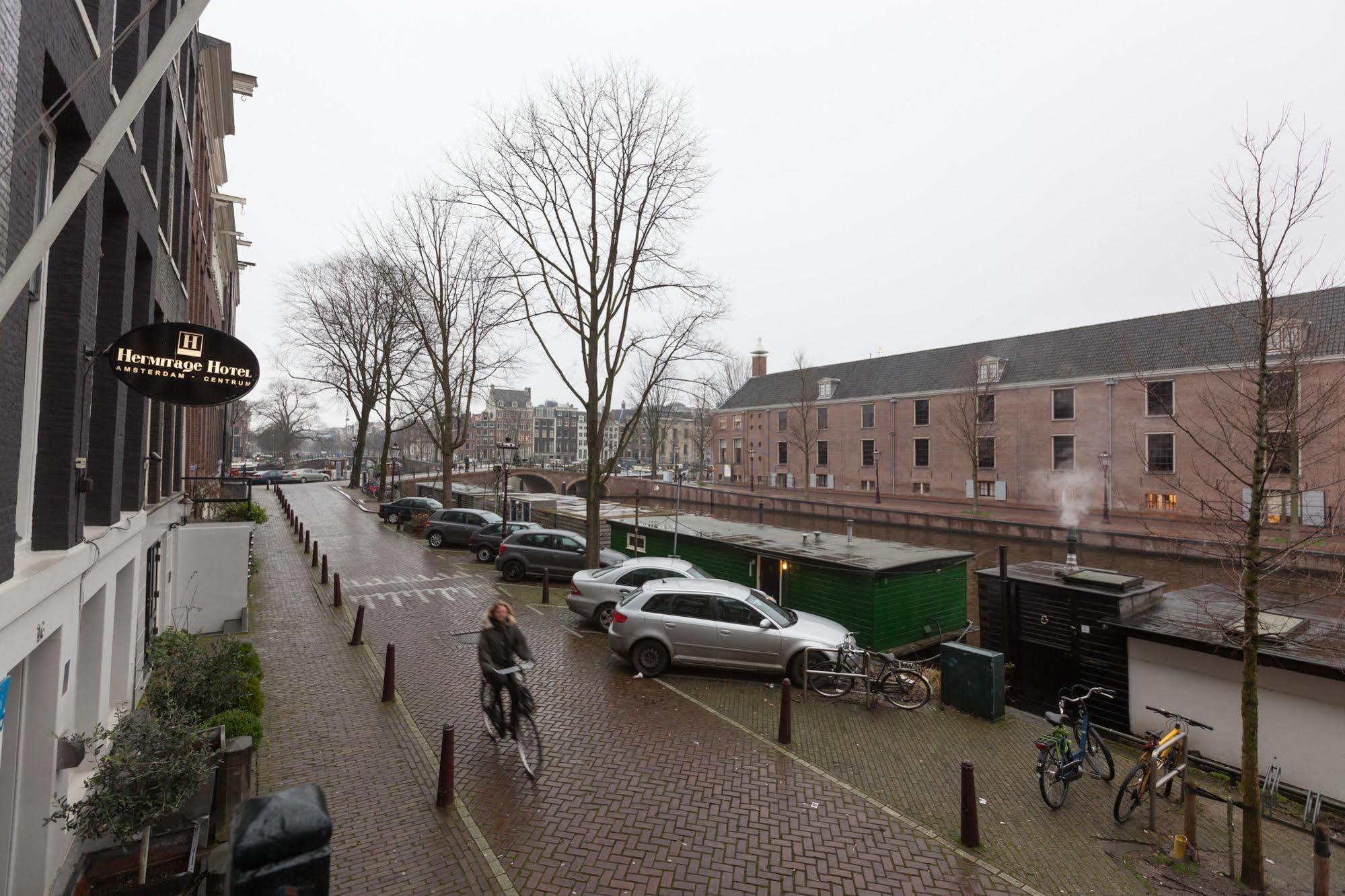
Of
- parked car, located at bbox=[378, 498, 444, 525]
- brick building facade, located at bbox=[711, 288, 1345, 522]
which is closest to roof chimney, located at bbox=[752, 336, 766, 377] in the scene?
brick building facade, located at bbox=[711, 288, 1345, 522]

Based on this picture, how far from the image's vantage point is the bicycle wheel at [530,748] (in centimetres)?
720

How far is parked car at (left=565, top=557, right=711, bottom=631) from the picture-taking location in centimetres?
1335

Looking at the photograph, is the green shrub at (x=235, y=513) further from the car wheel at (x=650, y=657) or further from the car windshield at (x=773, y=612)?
the car windshield at (x=773, y=612)

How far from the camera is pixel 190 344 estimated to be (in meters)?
6.25

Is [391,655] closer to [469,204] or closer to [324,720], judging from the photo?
[324,720]

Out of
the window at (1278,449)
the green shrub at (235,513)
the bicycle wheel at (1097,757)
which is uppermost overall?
the window at (1278,449)

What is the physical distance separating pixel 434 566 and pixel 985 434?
40.2m

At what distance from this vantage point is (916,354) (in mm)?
54531

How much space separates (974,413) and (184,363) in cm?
4611

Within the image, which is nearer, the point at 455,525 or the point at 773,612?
the point at 773,612

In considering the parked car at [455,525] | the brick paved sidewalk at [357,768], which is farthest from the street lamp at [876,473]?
the brick paved sidewalk at [357,768]

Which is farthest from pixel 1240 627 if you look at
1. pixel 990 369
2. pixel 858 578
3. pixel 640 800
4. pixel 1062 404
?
pixel 990 369

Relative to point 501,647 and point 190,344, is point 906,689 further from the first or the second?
point 190,344

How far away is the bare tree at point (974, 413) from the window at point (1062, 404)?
12.5 feet
